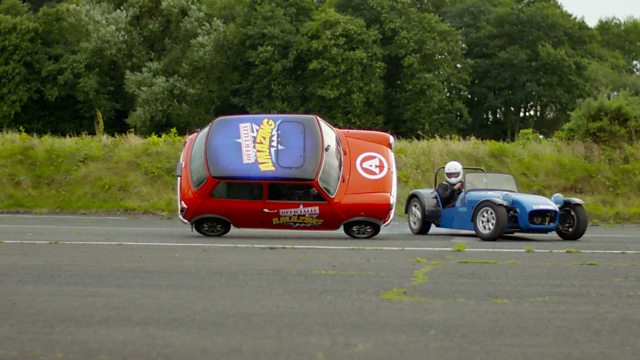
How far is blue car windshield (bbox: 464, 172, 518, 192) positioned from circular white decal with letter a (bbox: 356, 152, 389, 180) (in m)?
1.43

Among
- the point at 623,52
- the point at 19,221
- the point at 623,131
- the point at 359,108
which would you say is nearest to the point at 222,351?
the point at 19,221

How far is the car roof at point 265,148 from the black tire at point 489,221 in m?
2.69

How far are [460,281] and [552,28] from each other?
6384 cm

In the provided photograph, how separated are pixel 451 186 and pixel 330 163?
2426 millimetres

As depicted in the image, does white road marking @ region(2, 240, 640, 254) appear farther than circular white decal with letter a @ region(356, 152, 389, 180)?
No

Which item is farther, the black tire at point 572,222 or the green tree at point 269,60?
the green tree at point 269,60

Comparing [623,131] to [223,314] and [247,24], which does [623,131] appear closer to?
[223,314]

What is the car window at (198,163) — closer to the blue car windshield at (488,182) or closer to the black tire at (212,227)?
the black tire at (212,227)

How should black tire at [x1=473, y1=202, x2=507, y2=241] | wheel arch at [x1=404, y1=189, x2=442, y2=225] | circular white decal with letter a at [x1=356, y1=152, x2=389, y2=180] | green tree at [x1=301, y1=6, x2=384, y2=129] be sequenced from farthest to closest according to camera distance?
green tree at [x1=301, y1=6, x2=384, y2=129], wheel arch at [x1=404, y1=189, x2=442, y2=225], circular white decal with letter a at [x1=356, y1=152, x2=389, y2=180], black tire at [x1=473, y1=202, x2=507, y2=241]

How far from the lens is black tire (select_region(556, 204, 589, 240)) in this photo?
15062 millimetres

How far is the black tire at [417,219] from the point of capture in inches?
655

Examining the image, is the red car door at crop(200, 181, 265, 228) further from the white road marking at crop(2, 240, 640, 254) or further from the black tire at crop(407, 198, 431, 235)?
the black tire at crop(407, 198, 431, 235)

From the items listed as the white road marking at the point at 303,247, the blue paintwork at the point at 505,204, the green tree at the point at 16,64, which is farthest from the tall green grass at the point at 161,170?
the green tree at the point at 16,64

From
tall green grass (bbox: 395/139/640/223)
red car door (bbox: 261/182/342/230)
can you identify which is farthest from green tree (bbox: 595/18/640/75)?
red car door (bbox: 261/182/342/230)
